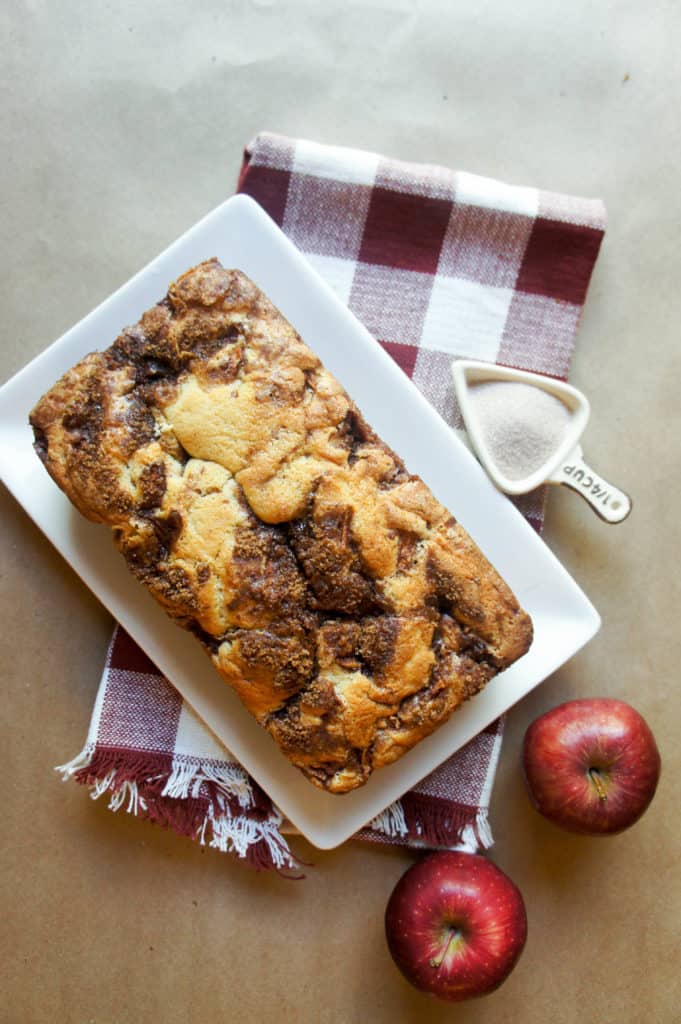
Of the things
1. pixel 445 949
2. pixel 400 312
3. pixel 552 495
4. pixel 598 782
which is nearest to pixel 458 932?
pixel 445 949

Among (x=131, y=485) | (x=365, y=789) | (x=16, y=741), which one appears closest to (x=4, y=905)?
(x=16, y=741)

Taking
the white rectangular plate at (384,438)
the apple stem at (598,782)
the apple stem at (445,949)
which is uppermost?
the white rectangular plate at (384,438)

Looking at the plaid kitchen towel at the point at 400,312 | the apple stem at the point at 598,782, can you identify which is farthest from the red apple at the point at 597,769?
the plaid kitchen towel at the point at 400,312

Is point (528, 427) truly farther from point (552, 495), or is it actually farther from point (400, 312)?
→ point (400, 312)

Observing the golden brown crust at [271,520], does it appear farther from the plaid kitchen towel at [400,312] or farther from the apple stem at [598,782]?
the apple stem at [598,782]

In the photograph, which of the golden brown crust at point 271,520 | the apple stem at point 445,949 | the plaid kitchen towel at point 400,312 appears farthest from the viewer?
the plaid kitchen towel at point 400,312

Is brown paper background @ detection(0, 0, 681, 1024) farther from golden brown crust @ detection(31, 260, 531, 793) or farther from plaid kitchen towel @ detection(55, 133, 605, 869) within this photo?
golden brown crust @ detection(31, 260, 531, 793)

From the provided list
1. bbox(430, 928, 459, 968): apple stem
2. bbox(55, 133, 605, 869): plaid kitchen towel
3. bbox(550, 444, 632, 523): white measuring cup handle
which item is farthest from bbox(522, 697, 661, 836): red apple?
bbox(550, 444, 632, 523): white measuring cup handle
